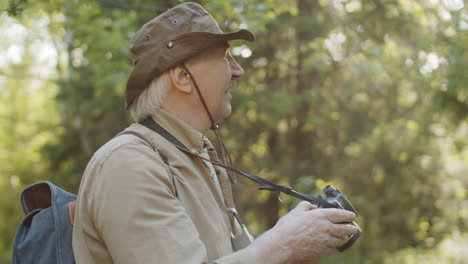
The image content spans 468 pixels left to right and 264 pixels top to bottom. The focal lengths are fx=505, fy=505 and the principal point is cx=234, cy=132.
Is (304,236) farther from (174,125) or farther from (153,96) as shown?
(153,96)

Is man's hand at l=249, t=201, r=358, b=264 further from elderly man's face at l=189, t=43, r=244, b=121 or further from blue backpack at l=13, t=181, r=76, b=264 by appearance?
blue backpack at l=13, t=181, r=76, b=264

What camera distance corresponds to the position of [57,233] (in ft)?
5.74

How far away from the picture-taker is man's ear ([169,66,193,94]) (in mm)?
1900

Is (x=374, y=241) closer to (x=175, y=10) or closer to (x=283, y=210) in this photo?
(x=283, y=210)

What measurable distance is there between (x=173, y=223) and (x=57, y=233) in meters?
0.49

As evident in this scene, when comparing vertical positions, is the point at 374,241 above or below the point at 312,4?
below

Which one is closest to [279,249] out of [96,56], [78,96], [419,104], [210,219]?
[210,219]

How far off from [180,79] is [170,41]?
15 cm

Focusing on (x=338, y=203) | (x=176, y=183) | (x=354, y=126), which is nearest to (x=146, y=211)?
(x=176, y=183)

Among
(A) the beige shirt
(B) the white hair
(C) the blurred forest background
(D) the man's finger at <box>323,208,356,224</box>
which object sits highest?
(B) the white hair

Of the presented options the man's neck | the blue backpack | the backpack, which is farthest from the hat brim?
the blue backpack

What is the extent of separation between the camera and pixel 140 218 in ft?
4.88

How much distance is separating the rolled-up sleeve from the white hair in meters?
0.33

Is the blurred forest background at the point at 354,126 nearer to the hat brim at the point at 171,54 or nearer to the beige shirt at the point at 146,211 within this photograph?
the hat brim at the point at 171,54
